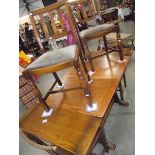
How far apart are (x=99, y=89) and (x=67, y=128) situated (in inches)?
18.2

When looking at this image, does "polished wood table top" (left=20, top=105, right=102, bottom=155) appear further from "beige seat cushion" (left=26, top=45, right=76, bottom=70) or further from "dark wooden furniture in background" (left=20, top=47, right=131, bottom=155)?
"beige seat cushion" (left=26, top=45, right=76, bottom=70)

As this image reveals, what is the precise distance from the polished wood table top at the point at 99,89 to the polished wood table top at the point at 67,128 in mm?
70

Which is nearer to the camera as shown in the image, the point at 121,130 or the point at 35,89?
the point at 35,89

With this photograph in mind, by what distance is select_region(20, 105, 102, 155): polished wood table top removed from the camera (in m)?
1.15

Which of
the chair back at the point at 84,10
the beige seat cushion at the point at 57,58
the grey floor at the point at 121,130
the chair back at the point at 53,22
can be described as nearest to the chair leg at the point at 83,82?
the beige seat cushion at the point at 57,58

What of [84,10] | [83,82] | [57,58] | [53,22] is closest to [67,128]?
[83,82]

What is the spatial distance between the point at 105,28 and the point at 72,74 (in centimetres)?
65

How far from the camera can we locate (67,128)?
1.31 metres

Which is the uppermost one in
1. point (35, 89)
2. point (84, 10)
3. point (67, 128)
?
point (84, 10)

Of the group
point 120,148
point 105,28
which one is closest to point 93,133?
point 120,148

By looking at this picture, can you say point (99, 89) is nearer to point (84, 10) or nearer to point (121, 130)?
point (121, 130)

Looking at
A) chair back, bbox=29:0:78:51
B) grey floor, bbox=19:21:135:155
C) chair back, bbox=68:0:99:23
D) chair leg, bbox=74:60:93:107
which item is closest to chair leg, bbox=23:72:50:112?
chair leg, bbox=74:60:93:107

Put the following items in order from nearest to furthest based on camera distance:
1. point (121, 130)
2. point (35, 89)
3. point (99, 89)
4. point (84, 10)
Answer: point (35, 89) < point (99, 89) < point (121, 130) < point (84, 10)

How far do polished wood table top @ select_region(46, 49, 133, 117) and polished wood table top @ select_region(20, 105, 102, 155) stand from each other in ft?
0.23
